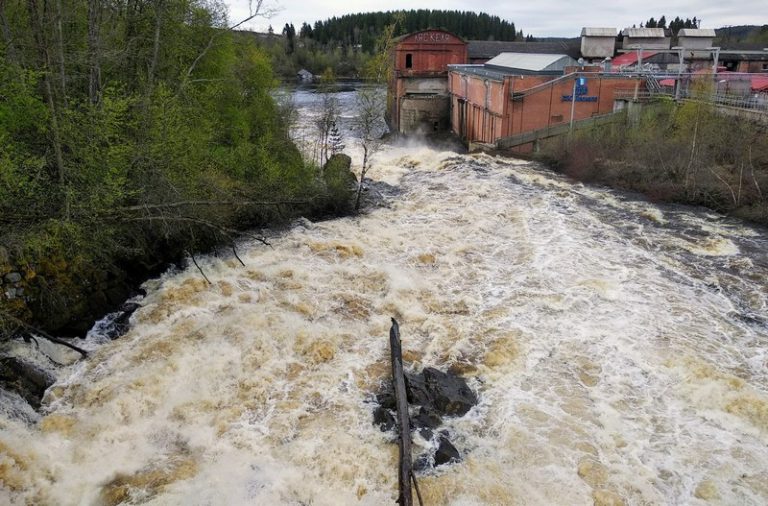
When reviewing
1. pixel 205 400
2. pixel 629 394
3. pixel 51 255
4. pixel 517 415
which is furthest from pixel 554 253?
pixel 51 255

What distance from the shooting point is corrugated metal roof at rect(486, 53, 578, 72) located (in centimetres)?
3472

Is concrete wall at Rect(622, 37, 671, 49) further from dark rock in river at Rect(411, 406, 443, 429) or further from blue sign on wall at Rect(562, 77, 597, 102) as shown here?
dark rock in river at Rect(411, 406, 443, 429)

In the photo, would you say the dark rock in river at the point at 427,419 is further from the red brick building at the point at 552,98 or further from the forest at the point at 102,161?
the red brick building at the point at 552,98

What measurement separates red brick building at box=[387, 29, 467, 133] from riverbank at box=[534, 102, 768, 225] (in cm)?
1764

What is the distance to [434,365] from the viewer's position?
10.7 m

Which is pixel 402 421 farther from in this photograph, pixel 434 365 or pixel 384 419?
pixel 434 365

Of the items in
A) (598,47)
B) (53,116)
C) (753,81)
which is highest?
(598,47)

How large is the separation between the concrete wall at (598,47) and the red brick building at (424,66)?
2130 centimetres

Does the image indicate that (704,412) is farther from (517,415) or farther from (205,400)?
(205,400)

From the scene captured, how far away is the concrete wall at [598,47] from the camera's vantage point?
59000 mm

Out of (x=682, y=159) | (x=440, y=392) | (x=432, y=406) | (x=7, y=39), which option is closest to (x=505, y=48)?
(x=682, y=159)

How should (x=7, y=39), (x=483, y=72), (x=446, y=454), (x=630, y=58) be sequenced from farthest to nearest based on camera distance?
1. (x=630, y=58)
2. (x=483, y=72)
3. (x=7, y=39)
4. (x=446, y=454)

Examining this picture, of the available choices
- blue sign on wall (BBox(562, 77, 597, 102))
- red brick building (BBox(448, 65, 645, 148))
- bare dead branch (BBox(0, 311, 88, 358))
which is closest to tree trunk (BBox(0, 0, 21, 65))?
bare dead branch (BBox(0, 311, 88, 358))

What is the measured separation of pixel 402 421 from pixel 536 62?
3348 centimetres
